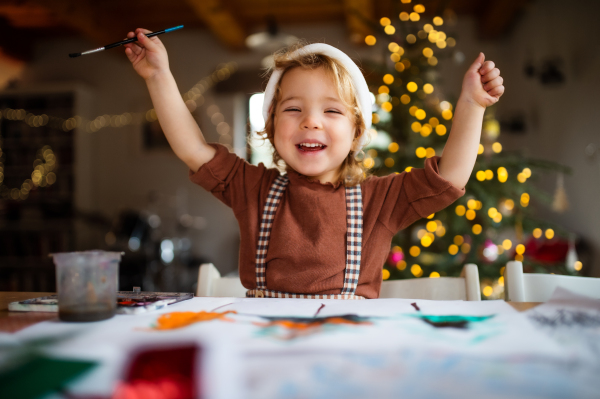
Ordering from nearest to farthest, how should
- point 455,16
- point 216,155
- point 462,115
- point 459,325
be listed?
1. point 459,325
2. point 462,115
3. point 216,155
4. point 455,16

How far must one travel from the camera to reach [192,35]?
15.4ft

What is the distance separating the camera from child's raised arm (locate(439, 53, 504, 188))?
29.4 inches

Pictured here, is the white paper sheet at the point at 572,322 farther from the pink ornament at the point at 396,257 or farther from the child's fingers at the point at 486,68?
the pink ornament at the point at 396,257

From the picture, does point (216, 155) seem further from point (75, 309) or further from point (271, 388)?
point (271, 388)

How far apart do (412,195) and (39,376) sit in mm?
688

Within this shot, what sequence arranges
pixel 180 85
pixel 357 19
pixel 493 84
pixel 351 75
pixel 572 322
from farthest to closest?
pixel 180 85, pixel 357 19, pixel 351 75, pixel 493 84, pixel 572 322

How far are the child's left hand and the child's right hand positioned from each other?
0.59 meters

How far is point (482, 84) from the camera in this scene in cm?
76

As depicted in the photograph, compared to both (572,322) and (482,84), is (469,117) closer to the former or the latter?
(482,84)

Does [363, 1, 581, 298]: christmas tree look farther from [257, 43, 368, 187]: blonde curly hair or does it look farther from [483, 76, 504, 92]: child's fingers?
[483, 76, 504, 92]: child's fingers

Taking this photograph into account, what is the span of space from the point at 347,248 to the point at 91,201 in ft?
15.2

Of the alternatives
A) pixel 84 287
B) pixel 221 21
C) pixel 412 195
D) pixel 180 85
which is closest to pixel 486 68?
pixel 412 195

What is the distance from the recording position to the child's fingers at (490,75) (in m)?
0.74

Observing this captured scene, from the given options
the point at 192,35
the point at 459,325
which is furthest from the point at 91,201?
the point at 459,325
